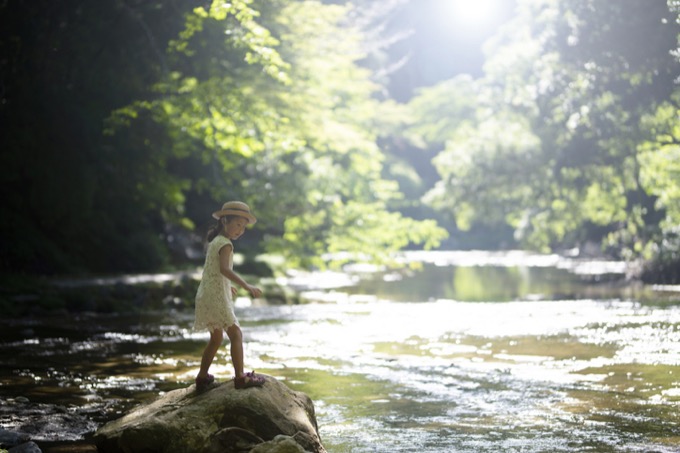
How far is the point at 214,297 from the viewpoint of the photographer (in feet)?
25.3

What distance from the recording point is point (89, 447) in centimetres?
741

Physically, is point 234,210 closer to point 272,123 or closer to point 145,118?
point 272,123

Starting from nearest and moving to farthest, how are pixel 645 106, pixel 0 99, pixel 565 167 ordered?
pixel 0 99 < pixel 645 106 < pixel 565 167

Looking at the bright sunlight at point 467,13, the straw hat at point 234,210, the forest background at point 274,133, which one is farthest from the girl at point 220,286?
the bright sunlight at point 467,13

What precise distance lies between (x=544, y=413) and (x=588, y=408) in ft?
1.79

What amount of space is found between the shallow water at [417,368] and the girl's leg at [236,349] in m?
1.07

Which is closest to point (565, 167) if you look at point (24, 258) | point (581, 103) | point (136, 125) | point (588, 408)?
point (581, 103)

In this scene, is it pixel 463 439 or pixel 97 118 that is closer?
pixel 463 439

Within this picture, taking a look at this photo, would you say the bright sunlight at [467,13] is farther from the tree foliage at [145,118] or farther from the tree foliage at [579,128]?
the tree foliage at [145,118]

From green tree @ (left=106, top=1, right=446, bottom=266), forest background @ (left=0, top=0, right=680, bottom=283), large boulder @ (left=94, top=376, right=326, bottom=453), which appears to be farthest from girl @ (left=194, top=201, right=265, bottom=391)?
forest background @ (left=0, top=0, right=680, bottom=283)

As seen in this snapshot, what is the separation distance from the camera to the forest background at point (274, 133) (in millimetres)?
20656

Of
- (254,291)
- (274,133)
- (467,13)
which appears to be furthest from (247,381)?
(467,13)

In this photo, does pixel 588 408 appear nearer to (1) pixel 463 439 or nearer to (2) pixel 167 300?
(1) pixel 463 439

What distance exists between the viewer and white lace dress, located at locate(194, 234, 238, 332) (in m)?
7.66
